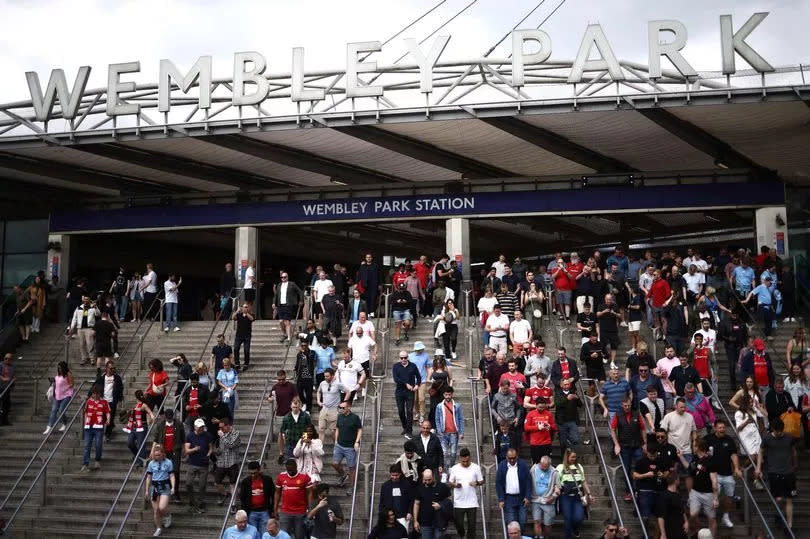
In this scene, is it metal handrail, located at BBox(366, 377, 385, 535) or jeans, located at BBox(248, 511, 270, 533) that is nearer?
jeans, located at BBox(248, 511, 270, 533)

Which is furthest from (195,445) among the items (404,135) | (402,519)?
(404,135)

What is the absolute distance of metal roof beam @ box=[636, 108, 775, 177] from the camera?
2108cm

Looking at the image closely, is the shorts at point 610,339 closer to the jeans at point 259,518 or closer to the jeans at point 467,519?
the jeans at point 467,519

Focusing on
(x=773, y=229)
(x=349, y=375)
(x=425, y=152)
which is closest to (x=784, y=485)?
(x=349, y=375)

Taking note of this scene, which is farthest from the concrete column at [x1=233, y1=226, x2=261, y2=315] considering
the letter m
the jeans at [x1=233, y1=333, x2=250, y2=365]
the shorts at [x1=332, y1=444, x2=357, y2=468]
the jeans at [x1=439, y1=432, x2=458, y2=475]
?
the jeans at [x1=439, y1=432, x2=458, y2=475]

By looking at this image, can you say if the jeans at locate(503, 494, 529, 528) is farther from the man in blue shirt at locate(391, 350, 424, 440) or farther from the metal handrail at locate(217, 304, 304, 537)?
the metal handrail at locate(217, 304, 304, 537)

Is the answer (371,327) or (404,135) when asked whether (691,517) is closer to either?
(371,327)

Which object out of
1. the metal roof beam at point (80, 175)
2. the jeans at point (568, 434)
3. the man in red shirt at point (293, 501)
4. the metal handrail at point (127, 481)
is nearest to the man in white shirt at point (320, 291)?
the metal handrail at point (127, 481)

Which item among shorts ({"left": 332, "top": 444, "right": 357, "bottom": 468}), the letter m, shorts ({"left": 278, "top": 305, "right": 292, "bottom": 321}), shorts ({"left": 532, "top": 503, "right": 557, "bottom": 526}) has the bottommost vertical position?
shorts ({"left": 532, "top": 503, "right": 557, "bottom": 526})

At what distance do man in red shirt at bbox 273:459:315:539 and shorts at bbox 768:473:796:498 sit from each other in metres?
6.48

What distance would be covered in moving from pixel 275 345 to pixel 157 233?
10117 mm

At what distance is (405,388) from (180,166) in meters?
13.0

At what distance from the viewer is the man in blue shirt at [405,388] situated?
1533 centimetres

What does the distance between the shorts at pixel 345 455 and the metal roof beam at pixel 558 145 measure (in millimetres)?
9511
